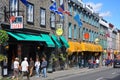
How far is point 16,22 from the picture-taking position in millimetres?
27328

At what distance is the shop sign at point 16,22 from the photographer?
88.2 feet

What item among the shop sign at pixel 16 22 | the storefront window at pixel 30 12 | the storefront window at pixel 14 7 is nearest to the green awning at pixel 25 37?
the shop sign at pixel 16 22

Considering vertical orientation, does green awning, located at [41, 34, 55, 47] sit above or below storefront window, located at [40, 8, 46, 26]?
below

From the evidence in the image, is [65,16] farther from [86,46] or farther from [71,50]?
[86,46]

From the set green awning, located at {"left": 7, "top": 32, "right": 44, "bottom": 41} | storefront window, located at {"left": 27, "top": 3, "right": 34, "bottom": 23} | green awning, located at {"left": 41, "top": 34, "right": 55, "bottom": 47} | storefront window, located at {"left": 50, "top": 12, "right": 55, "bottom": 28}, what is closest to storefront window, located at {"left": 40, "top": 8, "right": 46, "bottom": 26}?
green awning, located at {"left": 41, "top": 34, "right": 55, "bottom": 47}

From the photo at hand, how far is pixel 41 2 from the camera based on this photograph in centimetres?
3647

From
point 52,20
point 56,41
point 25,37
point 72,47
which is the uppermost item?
point 52,20

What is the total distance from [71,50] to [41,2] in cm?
1018

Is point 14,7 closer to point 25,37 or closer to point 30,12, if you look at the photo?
point 25,37

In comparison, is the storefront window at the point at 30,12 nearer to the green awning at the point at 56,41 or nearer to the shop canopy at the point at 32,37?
the shop canopy at the point at 32,37

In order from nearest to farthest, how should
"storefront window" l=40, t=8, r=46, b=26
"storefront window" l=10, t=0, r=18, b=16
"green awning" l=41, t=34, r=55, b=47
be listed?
1. "storefront window" l=10, t=0, r=18, b=16
2. "green awning" l=41, t=34, r=55, b=47
3. "storefront window" l=40, t=8, r=46, b=26

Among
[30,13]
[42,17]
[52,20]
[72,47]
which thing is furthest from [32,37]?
[72,47]

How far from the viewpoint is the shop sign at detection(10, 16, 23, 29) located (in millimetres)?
26869

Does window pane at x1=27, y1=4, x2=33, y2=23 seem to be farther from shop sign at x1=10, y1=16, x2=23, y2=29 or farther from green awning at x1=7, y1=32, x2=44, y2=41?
shop sign at x1=10, y1=16, x2=23, y2=29
